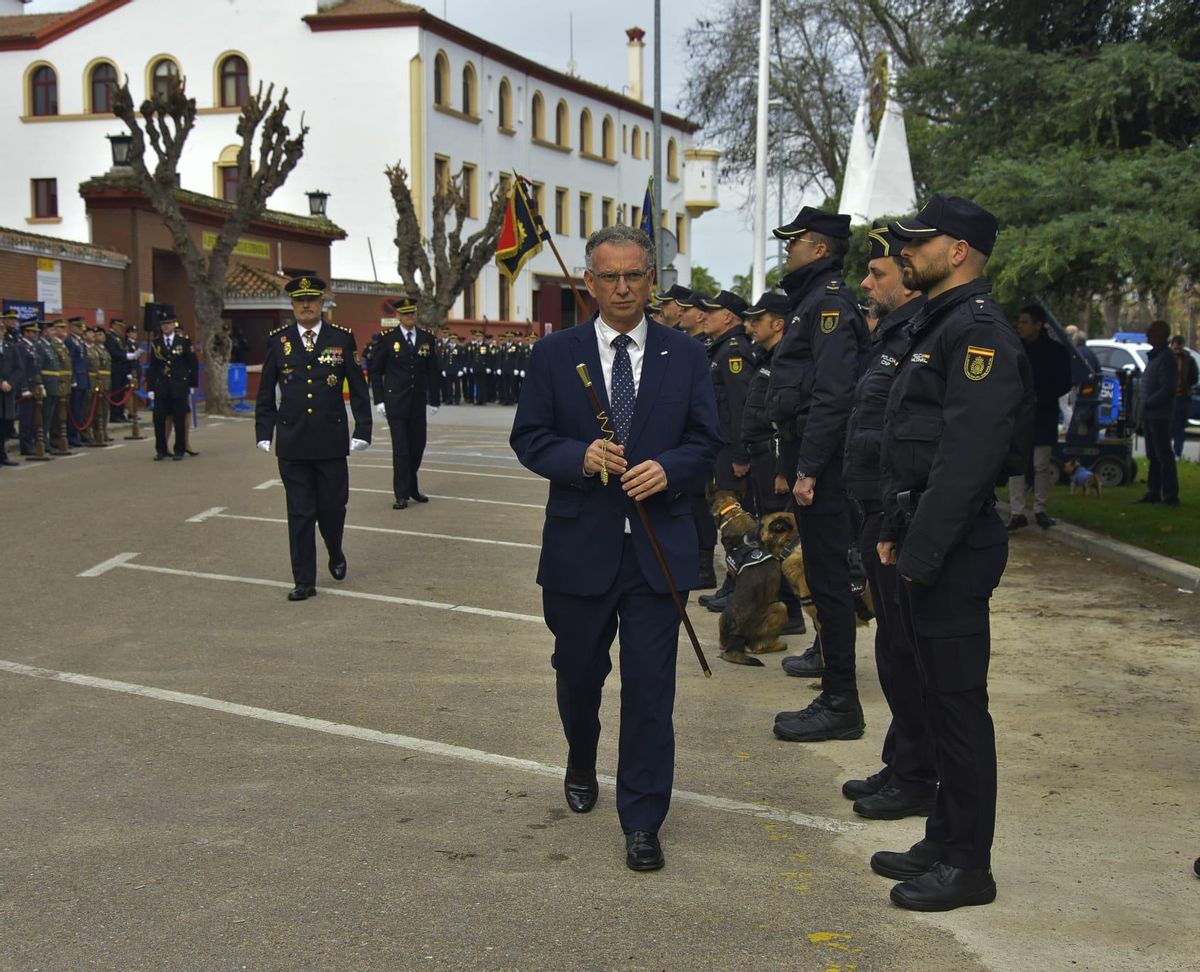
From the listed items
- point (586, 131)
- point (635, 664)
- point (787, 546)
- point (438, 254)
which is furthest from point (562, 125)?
point (635, 664)

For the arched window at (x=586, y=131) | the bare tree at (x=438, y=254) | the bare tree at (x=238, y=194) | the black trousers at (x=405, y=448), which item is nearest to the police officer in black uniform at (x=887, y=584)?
the black trousers at (x=405, y=448)

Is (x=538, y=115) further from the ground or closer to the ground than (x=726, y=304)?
further from the ground

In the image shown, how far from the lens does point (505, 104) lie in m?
58.6

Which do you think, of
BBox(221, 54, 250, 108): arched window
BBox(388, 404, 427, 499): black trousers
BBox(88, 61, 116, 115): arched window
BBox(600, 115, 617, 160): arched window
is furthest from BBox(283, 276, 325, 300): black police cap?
BBox(600, 115, 617, 160): arched window

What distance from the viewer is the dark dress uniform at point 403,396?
15.1m

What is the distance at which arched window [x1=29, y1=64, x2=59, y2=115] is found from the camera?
54.4 metres

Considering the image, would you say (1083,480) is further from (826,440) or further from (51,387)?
(51,387)

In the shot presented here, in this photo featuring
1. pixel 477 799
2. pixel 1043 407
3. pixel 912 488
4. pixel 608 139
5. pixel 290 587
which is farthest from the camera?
pixel 608 139

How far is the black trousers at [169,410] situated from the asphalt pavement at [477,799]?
31.2 feet

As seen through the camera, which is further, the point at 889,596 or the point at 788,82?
the point at 788,82

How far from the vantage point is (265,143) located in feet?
103

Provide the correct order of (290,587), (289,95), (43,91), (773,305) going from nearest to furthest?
(773,305), (290,587), (289,95), (43,91)

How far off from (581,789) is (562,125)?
60401 millimetres

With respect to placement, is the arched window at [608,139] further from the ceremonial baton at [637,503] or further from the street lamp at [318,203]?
the ceremonial baton at [637,503]
